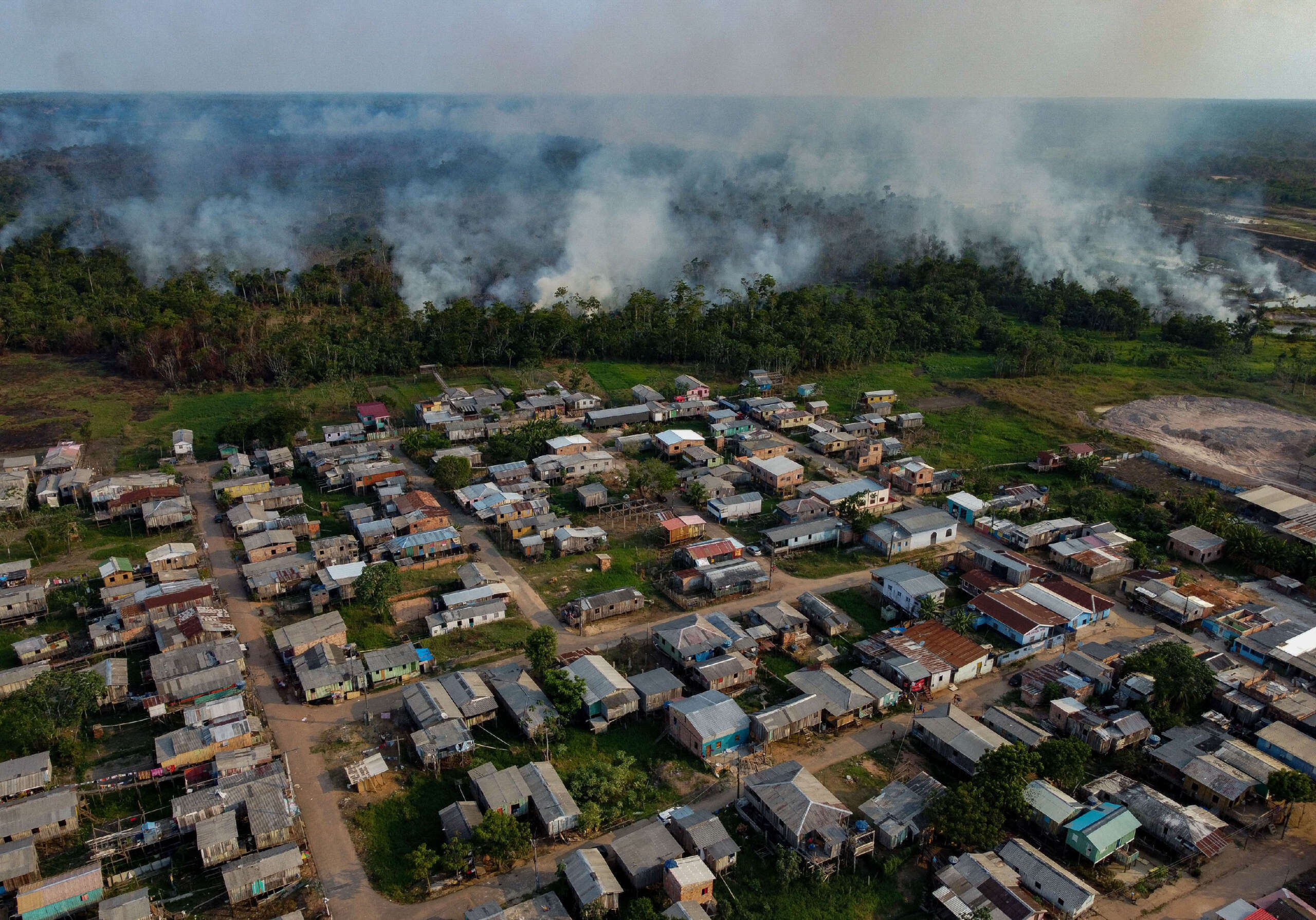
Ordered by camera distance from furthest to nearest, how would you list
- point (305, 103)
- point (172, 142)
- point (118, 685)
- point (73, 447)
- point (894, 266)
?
point (305, 103)
point (172, 142)
point (894, 266)
point (73, 447)
point (118, 685)

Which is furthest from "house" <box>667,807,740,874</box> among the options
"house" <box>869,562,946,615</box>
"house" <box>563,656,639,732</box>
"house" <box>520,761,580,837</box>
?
"house" <box>869,562,946,615</box>

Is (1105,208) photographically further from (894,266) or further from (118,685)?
(118,685)

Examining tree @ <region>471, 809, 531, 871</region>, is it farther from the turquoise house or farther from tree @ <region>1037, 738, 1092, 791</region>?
tree @ <region>1037, 738, 1092, 791</region>

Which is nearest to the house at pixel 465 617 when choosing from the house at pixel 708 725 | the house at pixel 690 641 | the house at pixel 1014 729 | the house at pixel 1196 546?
the house at pixel 690 641

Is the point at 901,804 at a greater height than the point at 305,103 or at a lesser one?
lesser

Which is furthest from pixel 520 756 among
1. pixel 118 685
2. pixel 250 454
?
pixel 250 454

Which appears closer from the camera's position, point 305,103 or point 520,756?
point 520,756

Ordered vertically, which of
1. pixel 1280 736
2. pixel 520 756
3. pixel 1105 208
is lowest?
pixel 520 756
